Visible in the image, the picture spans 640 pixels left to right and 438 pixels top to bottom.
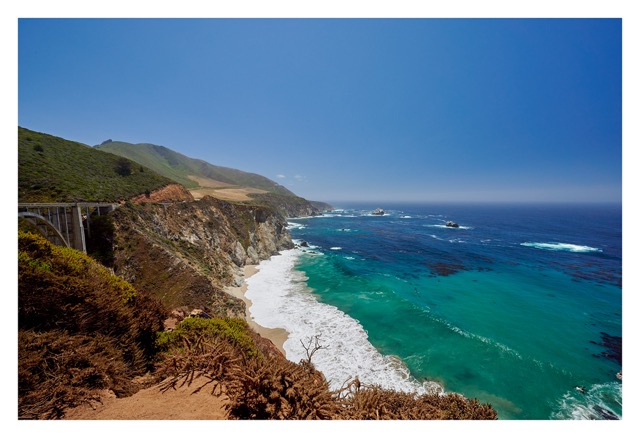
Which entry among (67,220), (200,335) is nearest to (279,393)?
(200,335)

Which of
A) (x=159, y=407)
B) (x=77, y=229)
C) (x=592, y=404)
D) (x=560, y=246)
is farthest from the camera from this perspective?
(x=560, y=246)

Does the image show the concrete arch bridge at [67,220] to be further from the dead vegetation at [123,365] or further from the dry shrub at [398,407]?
the dry shrub at [398,407]

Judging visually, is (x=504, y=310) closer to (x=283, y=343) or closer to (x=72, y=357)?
(x=283, y=343)

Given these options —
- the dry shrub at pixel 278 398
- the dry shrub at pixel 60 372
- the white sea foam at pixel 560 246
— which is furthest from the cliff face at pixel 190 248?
the white sea foam at pixel 560 246

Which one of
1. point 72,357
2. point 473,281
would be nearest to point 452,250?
point 473,281

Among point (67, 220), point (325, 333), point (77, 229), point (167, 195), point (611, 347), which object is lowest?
point (611, 347)

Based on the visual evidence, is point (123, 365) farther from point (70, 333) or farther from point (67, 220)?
point (67, 220)
